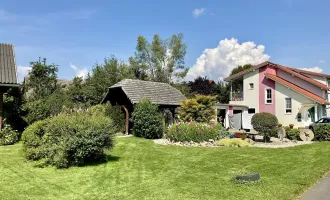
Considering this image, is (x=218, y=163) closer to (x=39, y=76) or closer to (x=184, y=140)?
(x=184, y=140)

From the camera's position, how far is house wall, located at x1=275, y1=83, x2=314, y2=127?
26672mm

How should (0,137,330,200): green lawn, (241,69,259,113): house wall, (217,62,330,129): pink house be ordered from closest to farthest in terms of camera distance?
1. (0,137,330,200): green lawn
2. (217,62,330,129): pink house
3. (241,69,259,113): house wall

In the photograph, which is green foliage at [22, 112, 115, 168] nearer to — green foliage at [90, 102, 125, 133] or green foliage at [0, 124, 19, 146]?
green foliage at [0, 124, 19, 146]

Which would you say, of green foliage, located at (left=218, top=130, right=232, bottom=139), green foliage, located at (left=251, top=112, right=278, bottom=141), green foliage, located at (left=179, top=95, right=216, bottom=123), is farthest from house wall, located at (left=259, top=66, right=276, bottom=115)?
green foliage, located at (left=218, top=130, right=232, bottom=139)

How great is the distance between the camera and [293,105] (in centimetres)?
2742

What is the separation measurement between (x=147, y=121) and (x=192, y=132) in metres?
4.05

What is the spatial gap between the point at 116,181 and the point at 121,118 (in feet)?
48.0

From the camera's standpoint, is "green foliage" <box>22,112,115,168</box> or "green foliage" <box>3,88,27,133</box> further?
"green foliage" <box>3,88,27,133</box>

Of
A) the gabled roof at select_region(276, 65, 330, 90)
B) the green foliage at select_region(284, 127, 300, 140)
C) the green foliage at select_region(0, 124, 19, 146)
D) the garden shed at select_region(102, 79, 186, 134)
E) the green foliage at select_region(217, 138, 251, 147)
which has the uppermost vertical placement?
the gabled roof at select_region(276, 65, 330, 90)

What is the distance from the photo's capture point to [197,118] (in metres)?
21.5

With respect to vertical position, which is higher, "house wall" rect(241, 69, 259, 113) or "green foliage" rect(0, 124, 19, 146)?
"house wall" rect(241, 69, 259, 113)

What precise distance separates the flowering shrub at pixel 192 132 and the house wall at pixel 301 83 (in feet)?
53.5

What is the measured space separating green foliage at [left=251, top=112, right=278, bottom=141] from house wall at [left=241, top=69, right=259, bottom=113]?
13563 mm

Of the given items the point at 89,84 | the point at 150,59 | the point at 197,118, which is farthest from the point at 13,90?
the point at 150,59
